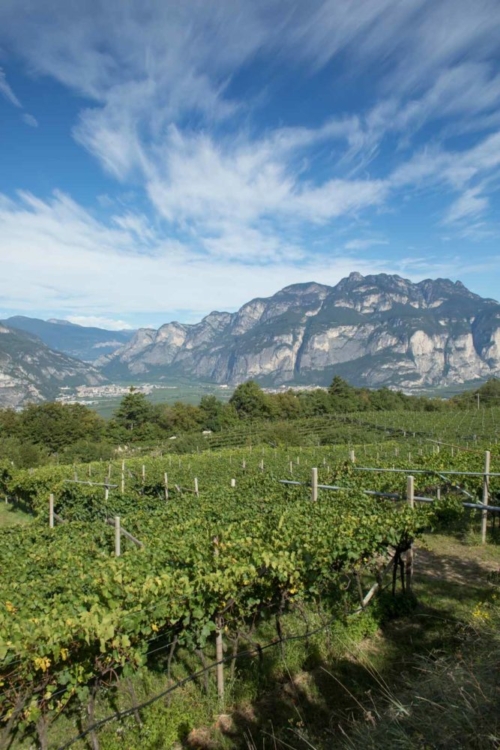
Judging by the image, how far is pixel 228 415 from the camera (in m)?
→ 74.4

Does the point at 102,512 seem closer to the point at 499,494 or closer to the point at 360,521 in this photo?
the point at 360,521

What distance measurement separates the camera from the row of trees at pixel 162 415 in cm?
5934

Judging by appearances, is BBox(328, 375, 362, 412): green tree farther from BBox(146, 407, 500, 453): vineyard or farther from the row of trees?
BBox(146, 407, 500, 453): vineyard

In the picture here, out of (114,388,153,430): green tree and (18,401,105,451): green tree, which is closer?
(18,401,105,451): green tree

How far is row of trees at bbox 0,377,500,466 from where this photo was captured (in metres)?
59.3

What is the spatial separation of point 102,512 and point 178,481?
3.50m

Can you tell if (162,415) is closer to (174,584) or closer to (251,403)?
(251,403)

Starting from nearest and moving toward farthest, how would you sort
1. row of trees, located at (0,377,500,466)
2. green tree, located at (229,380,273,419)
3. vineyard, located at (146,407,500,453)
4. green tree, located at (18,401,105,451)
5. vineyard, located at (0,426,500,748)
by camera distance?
vineyard, located at (0,426,500,748), vineyard, located at (146,407,500,453), green tree, located at (18,401,105,451), row of trees, located at (0,377,500,466), green tree, located at (229,380,273,419)

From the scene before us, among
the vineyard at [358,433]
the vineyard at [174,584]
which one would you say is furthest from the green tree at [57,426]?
the vineyard at [174,584]

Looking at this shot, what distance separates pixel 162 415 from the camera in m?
75.0

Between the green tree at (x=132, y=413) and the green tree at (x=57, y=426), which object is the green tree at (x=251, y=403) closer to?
the green tree at (x=132, y=413)

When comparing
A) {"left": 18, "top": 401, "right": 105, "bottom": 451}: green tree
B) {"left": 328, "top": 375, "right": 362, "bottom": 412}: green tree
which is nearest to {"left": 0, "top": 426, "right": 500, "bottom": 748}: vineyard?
{"left": 18, "top": 401, "right": 105, "bottom": 451}: green tree

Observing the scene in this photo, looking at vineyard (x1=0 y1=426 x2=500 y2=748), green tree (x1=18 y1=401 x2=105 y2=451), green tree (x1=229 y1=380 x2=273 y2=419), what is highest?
vineyard (x1=0 y1=426 x2=500 y2=748)

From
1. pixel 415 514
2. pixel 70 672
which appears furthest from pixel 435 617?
pixel 70 672
